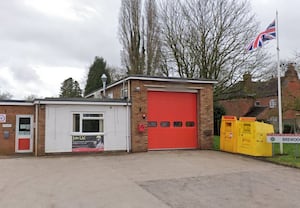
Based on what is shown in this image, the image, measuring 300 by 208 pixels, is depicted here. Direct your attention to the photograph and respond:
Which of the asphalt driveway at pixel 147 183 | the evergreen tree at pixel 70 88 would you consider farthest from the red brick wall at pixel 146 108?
the evergreen tree at pixel 70 88

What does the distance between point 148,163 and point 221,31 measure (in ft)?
49.5

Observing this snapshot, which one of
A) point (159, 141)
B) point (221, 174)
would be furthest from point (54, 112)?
point (221, 174)

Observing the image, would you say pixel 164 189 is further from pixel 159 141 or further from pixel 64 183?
pixel 159 141

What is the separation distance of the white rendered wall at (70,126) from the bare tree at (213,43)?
1020 cm

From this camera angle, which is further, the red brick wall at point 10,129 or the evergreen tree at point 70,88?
the evergreen tree at point 70,88

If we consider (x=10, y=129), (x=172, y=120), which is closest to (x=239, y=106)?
(x=172, y=120)

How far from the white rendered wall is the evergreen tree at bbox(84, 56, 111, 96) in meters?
23.7

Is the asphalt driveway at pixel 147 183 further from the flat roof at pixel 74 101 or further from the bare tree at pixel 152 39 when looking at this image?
the bare tree at pixel 152 39

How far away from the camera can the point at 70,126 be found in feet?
52.3

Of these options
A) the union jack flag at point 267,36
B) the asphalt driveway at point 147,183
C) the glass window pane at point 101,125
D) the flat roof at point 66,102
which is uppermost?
the union jack flag at point 267,36

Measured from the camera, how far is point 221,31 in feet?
81.1

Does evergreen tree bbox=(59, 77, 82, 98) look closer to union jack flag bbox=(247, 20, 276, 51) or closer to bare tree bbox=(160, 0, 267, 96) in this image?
bare tree bbox=(160, 0, 267, 96)

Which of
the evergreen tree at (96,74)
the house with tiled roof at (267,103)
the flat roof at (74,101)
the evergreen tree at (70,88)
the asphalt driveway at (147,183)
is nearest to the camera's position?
the asphalt driveway at (147,183)

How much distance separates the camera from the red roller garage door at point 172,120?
17234 mm
